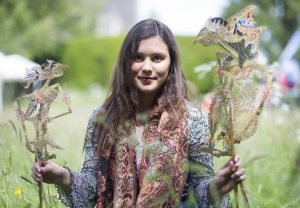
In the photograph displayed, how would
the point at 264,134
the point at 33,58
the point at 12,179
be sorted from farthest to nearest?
the point at 33,58, the point at 264,134, the point at 12,179

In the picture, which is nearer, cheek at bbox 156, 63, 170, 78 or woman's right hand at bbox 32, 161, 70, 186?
woman's right hand at bbox 32, 161, 70, 186

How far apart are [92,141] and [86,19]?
77.3 feet

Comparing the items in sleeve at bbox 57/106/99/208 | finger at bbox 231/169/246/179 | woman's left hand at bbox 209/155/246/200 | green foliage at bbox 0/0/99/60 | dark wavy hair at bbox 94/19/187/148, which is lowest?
finger at bbox 231/169/246/179

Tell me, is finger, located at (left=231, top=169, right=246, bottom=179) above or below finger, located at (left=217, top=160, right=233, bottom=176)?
below

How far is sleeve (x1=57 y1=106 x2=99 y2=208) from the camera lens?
7.72 ft

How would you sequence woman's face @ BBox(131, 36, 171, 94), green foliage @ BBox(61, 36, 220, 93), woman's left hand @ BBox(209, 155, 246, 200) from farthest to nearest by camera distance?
1. green foliage @ BBox(61, 36, 220, 93)
2. woman's face @ BBox(131, 36, 171, 94)
3. woman's left hand @ BBox(209, 155, 246, 200)

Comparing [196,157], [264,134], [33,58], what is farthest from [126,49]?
[33,58]

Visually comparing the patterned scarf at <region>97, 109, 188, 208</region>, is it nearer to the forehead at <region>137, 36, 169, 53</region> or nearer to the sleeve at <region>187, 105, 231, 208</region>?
the sleeve at <region>187, 105, 231, 208</region>

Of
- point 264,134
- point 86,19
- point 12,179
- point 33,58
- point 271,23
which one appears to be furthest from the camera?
point 86,19

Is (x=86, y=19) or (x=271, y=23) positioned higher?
(x=86, y=19)

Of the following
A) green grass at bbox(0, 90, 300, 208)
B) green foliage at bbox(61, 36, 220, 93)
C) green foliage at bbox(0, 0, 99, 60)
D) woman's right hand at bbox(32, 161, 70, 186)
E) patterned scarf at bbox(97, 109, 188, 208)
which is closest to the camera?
woman's right hand at bbox(32, 161, 70, 186)

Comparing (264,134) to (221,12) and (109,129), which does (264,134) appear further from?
(221,12)

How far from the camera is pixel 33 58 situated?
64.1 ft

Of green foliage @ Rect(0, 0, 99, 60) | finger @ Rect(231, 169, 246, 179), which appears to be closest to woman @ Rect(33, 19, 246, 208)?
finger @ Rect(231, 169, 246, 179)
